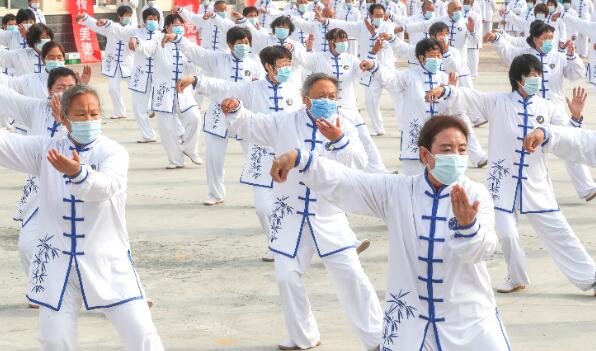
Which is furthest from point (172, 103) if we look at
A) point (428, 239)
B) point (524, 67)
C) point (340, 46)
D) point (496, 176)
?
point (428, 239)

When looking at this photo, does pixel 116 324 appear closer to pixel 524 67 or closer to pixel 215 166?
pixel 524 67

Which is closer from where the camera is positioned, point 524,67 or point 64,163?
point 64,163

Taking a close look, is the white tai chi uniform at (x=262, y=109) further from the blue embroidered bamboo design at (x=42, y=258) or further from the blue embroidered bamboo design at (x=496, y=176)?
the blue embroidered bamboo design at (x=42, y=258)

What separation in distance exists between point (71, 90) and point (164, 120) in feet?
26.2

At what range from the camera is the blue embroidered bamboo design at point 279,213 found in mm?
7672

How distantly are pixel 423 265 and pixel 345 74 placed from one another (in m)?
8.11

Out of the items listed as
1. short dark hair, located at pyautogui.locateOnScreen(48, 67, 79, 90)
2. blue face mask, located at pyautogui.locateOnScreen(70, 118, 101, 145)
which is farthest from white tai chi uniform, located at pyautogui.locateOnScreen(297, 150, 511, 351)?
short dark hair, located at pyautogui.locateOnScreen(48, 67, 79, 90)

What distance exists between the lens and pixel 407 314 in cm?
559

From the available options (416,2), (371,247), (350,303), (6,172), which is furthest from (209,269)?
(416,2)

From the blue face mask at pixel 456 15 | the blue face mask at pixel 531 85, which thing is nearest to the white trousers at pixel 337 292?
the blue face mask at pixel 531 85

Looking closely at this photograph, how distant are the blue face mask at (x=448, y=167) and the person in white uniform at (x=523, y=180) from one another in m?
3.28

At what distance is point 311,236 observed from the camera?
755 cm

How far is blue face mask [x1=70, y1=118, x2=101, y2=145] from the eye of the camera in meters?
6.27

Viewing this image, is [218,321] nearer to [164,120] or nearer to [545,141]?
[545,141]
